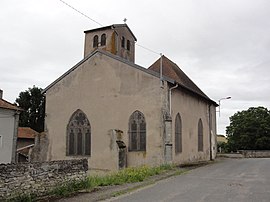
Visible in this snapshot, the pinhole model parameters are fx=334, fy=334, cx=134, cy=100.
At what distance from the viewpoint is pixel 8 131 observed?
25.8m

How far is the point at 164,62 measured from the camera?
30.3 m

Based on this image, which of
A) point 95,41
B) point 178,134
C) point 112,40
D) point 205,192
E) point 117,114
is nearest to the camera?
point 205,192

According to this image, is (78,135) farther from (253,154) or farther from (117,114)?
(253,154)

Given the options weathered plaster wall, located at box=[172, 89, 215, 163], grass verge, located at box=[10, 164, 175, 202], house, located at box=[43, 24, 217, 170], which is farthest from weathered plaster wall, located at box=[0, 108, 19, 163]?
grass verge, located at box=[10, 164, 175, 202]

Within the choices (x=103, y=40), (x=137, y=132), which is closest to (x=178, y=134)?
(x=137, y=132)

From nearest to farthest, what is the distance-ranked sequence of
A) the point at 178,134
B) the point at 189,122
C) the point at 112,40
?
the point at 178,134, the point at 189,122, the point at 112,40

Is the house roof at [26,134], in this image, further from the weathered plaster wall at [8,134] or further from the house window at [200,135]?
the house window at [200,135]

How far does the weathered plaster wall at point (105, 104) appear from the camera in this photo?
22.2 m

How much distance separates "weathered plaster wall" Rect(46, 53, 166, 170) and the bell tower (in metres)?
3.78

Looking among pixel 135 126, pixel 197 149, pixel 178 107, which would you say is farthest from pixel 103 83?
pixel 197 149

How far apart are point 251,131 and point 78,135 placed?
38010mm

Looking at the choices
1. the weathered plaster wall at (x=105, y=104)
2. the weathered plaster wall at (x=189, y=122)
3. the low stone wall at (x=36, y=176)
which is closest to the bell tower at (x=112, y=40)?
the weathered plaster wall at (x=105, y=104)

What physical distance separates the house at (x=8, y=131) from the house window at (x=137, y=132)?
9672 millimetres

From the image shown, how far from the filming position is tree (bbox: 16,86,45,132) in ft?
150
